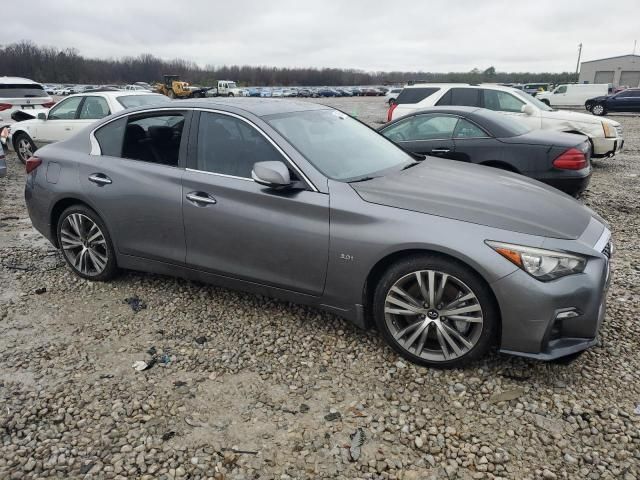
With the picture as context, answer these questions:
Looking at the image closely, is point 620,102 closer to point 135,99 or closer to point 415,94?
point 415,94

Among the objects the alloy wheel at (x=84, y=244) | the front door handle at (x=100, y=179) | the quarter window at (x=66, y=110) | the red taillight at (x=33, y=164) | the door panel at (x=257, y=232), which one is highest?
the quarter window at (x=66, y=110)

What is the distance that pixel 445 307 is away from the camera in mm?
2934

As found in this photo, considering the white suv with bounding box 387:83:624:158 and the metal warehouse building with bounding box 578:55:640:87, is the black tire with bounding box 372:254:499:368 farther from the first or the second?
the metal warehouse building with bounding box 578:55:640:87

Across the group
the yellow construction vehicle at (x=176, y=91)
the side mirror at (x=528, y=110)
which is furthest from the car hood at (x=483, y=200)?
the yellow construction vehicle at (x=176, y=91)

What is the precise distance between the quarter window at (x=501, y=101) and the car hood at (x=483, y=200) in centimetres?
653

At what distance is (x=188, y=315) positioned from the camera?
12.6ft

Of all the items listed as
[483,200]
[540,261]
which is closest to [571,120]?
[483,200]

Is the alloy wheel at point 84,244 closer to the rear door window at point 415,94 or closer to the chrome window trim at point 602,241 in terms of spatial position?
the chrome window trim at point 602,241

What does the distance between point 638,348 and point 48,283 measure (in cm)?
477

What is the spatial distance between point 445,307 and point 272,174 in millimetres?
1369

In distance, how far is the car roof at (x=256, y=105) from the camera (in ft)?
12.2

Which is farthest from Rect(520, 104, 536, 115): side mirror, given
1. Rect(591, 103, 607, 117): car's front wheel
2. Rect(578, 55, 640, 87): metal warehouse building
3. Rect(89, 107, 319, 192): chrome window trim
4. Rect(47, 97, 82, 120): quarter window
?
Rect(578, 55, 640, 87): metal warehouse building

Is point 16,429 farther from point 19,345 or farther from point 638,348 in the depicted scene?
point 638,348

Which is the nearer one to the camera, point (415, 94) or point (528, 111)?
point (528, 111)
